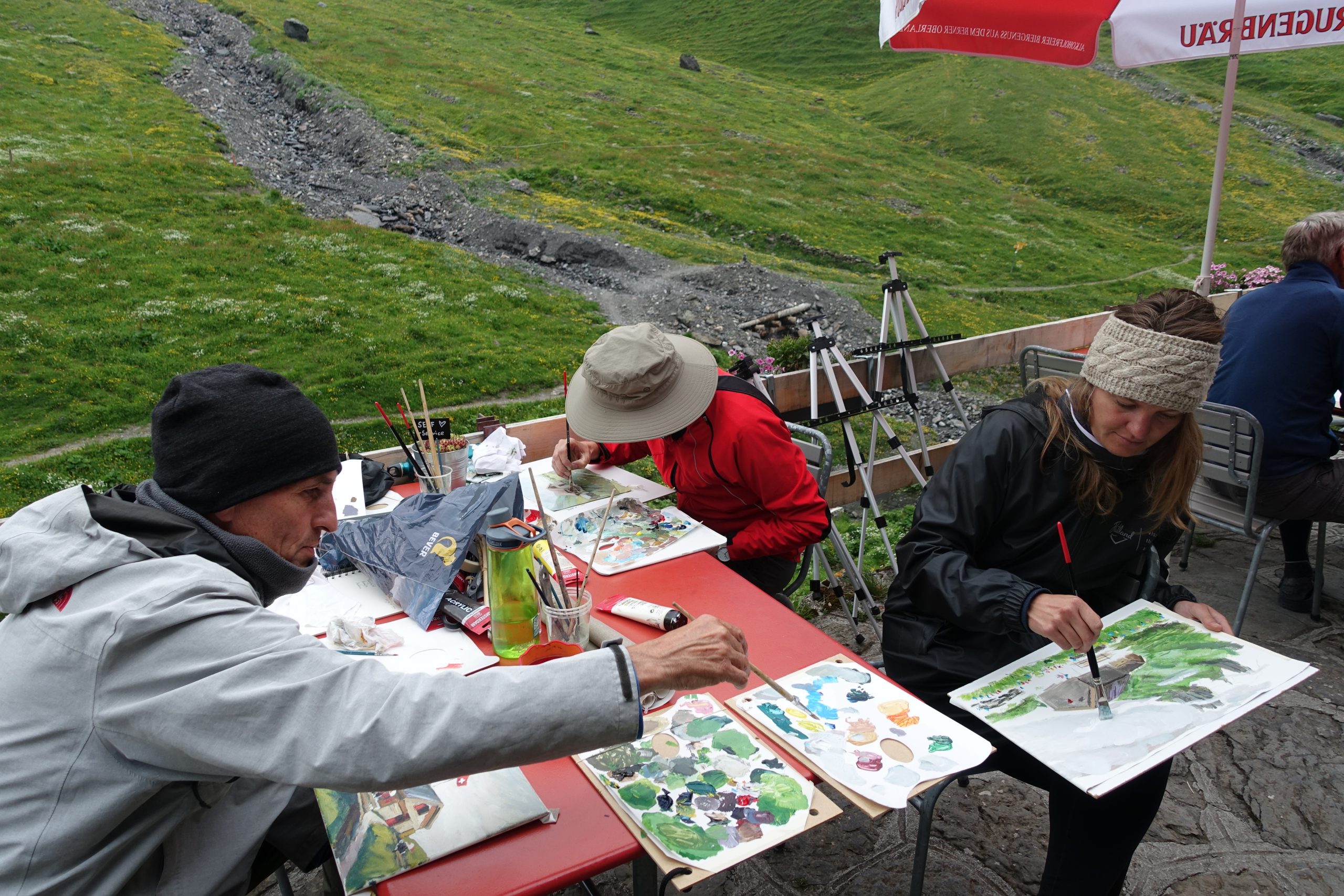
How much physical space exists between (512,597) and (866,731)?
40.2 inches

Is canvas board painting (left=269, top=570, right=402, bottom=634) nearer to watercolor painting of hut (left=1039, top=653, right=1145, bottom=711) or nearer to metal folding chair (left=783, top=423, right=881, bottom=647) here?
metal folding chair (left=783, top=423, right=881, bottom=647)

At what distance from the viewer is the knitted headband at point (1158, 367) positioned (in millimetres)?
2365

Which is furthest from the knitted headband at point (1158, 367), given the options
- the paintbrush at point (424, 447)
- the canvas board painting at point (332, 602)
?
the paintbrush at point (424, 447)

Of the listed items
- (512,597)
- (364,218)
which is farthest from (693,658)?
(364,218)

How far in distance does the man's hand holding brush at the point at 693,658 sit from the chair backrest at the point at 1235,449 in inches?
137

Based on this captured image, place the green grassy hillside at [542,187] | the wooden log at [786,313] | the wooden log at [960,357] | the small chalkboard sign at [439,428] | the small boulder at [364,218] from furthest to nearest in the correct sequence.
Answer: the small boulder at [364,218]
the wooden log at [786,313]
the green grassy hillside at [542,187]
the wooden log at [960,357]
the small chalkboard sign at [439,428]

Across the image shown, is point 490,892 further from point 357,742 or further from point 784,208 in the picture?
point 784,208

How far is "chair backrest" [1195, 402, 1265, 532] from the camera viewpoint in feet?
13.3

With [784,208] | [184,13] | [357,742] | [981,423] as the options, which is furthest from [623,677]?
[184,13]

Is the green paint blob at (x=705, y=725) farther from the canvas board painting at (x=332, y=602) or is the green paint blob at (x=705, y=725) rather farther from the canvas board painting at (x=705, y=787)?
the canvas board painting at (x=332, y=602)

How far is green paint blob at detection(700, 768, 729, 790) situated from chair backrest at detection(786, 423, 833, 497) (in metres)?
1.89

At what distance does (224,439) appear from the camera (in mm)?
1719

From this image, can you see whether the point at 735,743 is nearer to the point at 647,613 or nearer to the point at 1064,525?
the point at 647,613

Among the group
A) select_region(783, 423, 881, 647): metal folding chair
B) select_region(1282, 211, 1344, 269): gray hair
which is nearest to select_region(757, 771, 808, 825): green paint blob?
select_region(783, 423, 881, 647): metal folding chair
